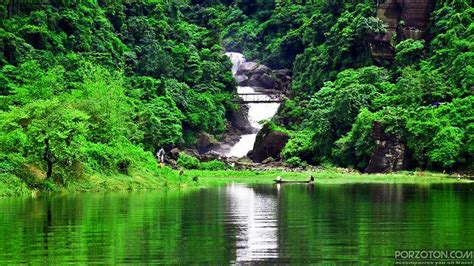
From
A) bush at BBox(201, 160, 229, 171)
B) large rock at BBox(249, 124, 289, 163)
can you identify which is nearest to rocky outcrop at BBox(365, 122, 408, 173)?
bush at BBox(201, 160, 229, 171)

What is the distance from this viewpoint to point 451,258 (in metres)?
22.8

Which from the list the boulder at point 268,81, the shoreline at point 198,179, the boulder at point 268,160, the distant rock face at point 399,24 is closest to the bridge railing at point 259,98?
the boulder at point 268,81

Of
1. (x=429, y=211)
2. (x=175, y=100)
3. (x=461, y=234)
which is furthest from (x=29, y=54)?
(x=461, y=234)

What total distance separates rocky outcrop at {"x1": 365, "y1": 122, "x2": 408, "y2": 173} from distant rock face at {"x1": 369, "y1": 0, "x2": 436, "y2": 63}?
2188 cm

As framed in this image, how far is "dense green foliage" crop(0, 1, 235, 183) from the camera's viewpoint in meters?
51.7

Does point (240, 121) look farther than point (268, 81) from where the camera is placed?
No

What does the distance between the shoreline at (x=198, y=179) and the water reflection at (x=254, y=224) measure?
28.9ft

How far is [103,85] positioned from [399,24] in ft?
147

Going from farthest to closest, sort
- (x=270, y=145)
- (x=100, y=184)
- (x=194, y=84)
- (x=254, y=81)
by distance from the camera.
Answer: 1. (x=254, y=81)
2. (x=194, y=84)
3. (x=270, y=145)
4. (x=100, y=184)

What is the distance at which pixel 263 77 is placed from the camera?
393 feet

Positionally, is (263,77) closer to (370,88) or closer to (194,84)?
(194,84)

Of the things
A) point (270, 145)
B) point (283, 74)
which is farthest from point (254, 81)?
point (270, 145)

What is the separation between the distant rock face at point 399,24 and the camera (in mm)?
102562

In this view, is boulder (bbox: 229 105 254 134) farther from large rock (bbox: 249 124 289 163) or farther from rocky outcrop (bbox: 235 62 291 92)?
large rock (bbox: 249 124 289 163)
